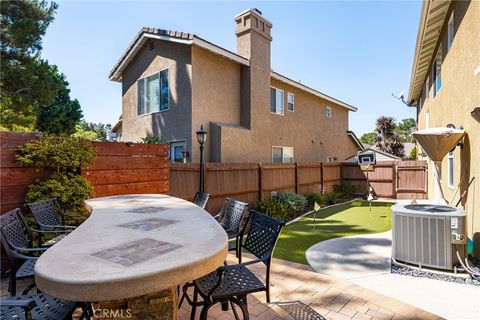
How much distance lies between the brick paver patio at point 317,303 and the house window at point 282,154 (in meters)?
10.1

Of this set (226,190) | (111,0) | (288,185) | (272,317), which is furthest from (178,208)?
(288,185)

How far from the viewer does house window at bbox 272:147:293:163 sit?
14.4m

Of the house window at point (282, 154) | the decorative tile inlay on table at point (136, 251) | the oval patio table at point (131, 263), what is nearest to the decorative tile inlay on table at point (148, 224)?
the oval patio table at point (131, 263)

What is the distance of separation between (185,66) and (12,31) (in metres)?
8.63

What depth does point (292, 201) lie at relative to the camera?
36.4 feet

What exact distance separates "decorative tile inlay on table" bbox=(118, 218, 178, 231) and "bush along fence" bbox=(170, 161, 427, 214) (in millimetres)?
4866

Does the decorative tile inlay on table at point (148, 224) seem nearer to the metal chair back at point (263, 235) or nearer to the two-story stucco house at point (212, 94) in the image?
the metal chair back at point (263, 235)

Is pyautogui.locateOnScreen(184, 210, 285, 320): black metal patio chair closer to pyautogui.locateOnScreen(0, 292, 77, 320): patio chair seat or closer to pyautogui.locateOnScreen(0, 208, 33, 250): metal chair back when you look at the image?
pyautogui.locateOnScreen(0, 292, 77, 320): patio chair seat

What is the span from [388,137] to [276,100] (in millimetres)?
22630

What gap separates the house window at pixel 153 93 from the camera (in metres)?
11.5

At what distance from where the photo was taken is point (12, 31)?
40.7 feet

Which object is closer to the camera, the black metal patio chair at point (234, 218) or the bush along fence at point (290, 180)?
the black metal patio chair at point (234, 218)

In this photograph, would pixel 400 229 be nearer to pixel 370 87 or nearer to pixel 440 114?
pixel 440 114

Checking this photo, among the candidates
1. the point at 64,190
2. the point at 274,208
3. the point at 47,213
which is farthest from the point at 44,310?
the point at 274,208
